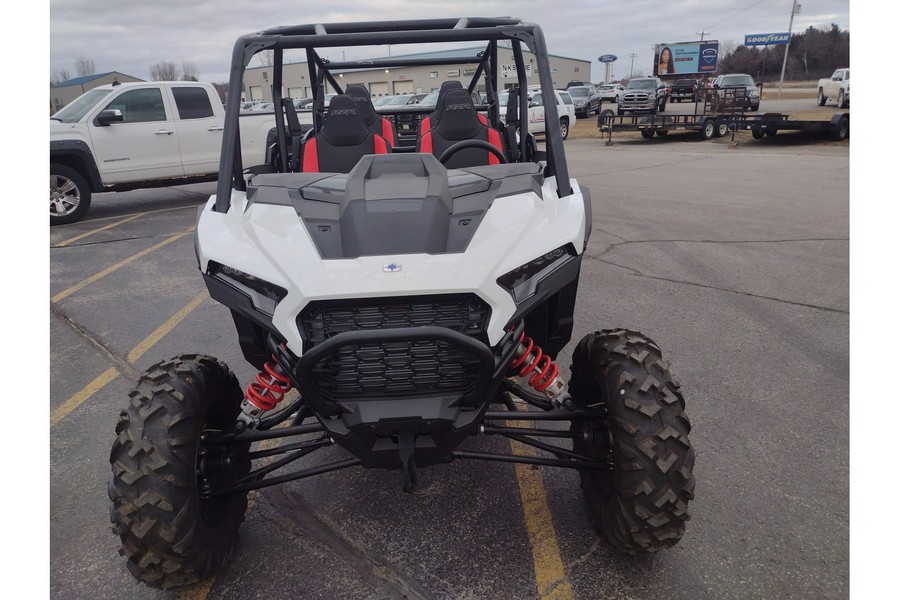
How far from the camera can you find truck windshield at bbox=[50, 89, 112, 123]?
9.58 m

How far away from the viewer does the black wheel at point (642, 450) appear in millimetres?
2244

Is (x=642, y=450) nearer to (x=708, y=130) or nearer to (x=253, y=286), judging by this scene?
(x=253, y=286)

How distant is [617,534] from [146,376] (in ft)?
6.25

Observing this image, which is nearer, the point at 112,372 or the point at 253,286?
the point at 253,286

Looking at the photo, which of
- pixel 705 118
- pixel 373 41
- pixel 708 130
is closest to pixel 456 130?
pixel 373 41

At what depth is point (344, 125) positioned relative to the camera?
4.40 m

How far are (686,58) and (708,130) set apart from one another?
27.7 m

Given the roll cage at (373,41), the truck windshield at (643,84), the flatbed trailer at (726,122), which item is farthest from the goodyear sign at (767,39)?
the roll cage at (373,41)

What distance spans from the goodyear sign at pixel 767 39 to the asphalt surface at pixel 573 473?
5598 centimetres

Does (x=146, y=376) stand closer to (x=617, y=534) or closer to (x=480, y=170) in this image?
(x=480, y=170)

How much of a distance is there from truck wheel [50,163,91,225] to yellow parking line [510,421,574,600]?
9.04m

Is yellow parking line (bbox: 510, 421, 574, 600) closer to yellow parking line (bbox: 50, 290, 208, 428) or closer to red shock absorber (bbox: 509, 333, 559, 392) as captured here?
red shock absorber (bbox: 509, 333, 559, 392)

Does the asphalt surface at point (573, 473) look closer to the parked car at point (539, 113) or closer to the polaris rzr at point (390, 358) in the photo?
the polaris rzr at point (390, 358)

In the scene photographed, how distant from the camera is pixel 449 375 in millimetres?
2189
